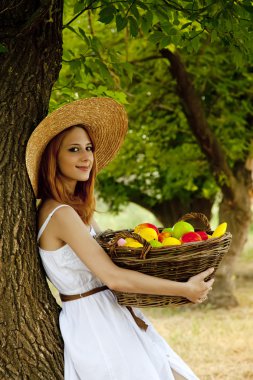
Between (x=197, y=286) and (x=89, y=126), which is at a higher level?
(x=89, y=126)

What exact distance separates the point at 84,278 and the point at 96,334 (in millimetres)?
261

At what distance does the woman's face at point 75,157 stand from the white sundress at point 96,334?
11.4 inches

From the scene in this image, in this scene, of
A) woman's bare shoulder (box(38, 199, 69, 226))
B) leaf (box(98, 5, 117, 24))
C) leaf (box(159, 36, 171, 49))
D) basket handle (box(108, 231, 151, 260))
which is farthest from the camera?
leaf (box(159, 36, 171, 49))

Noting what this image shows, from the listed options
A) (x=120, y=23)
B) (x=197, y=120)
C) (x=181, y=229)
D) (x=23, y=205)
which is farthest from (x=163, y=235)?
(x=197, y=120)

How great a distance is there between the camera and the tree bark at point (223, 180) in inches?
330

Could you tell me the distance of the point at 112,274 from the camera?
2951mm

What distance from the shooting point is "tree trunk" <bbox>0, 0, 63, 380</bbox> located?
10.0ft

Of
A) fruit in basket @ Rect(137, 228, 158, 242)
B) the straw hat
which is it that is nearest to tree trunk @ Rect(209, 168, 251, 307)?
the straw hat

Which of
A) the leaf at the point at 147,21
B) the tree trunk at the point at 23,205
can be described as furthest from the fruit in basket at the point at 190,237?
the leaf at the point at 147,21

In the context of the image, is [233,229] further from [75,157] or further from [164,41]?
[75,157]

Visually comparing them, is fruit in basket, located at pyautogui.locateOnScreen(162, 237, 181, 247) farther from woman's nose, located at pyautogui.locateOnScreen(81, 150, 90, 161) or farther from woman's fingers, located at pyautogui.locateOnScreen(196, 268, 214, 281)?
woman's nose, located at pyautogui.locateOnScreen(81, 150, 90, 161)

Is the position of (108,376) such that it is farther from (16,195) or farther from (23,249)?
(16,195)

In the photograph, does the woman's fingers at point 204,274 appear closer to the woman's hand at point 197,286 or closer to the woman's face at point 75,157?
the woman's hand at point 197,286

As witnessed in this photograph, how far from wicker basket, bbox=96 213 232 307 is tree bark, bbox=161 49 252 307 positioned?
213 inches
